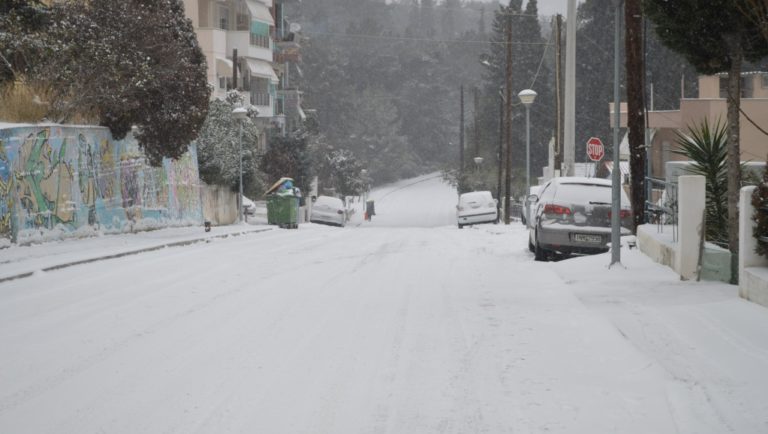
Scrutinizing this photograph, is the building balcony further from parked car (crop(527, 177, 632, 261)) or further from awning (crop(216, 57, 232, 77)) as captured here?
parked car (crop(527, 177, 632, 261))

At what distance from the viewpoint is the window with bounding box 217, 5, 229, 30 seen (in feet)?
216

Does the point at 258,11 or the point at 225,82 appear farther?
the point at 258,11

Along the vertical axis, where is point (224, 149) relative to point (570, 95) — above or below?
below

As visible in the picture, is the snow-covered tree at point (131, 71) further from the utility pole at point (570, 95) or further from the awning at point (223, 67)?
the awning at point (223, 67)

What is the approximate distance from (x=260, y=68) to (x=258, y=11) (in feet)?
11.9

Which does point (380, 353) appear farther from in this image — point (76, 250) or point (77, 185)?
point (77, 185)

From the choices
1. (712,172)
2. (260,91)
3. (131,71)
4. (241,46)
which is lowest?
(712,172)

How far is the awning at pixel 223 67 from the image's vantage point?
6056 cm

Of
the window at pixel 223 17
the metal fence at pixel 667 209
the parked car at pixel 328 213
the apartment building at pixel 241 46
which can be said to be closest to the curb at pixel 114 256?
the metal fence at pixel 667 209

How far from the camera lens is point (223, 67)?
6106 cm

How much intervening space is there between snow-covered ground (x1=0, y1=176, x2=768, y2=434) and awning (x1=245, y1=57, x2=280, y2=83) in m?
52.0

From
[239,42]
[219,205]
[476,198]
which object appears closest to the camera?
[219,205]

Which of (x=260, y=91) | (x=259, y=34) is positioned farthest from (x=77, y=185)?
(x=260, y=91)

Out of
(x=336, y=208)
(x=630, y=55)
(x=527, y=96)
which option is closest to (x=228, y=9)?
(x=336, y=208)
